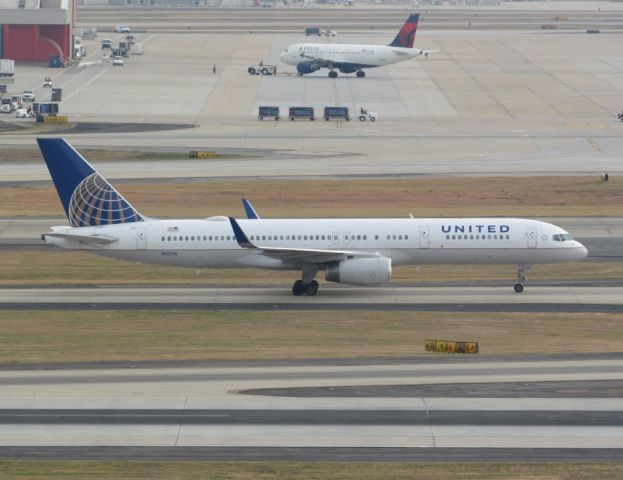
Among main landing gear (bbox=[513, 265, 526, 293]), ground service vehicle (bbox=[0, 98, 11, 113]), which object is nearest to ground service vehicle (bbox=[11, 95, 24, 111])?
ground service vehicle (bbox=[0, 98, 11, 113])

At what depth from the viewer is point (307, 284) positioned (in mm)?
68062

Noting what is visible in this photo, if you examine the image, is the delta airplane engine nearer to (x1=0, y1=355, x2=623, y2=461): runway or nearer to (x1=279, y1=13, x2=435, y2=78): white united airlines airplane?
(x1=0, y1=355, x2=623, y2=461): runway

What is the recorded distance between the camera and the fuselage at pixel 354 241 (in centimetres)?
6725

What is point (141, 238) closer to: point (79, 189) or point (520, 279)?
point (79, 189)

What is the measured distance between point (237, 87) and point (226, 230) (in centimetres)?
10831

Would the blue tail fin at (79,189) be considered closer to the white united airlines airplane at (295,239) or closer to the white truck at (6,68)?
the white united airlines airplane at (295,239)

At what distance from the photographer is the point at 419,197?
98688 mm

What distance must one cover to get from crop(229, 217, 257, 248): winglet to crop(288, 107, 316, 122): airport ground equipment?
8201 cm

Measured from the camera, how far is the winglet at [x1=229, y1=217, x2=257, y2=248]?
6462cm

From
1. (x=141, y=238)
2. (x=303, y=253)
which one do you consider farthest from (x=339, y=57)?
(x=303, y=253)

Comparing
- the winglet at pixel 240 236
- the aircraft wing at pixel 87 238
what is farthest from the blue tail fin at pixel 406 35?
the winglet at pixel 240 236

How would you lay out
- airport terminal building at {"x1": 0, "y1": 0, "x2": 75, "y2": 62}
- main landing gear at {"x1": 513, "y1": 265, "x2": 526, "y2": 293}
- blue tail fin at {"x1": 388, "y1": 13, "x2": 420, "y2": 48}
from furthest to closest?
blue tail fin at {"x1": 388, "y1": 13, "x2": 420, "y2": 48}
airport terminal building at {"x1": 0, "y1": 0, "x2": 75, "y2": 62}
main landing gear at {"x1": 513, "y1": 265, "x2": 526, "y2": 293}

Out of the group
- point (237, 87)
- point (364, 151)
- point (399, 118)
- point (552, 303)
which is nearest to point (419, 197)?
point (364, 151)

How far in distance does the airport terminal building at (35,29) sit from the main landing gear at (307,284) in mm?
128375
